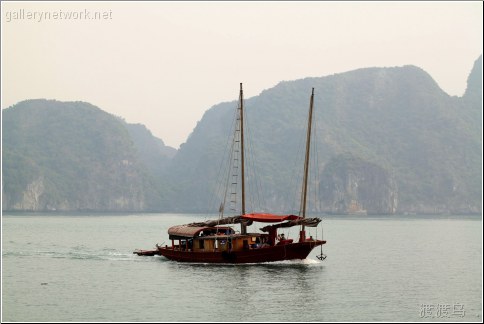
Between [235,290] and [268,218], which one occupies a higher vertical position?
[268,218]

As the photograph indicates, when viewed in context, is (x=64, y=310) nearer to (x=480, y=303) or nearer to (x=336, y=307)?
(x=336, y=307)

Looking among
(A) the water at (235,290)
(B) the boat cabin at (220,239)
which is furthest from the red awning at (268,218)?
(A) the water at (235,290)

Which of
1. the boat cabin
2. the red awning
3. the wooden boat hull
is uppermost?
the red awning

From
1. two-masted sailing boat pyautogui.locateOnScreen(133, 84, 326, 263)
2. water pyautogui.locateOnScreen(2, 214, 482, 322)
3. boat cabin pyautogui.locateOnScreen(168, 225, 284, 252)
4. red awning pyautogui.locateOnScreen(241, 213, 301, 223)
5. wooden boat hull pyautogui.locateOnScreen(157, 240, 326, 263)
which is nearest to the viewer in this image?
water pyautogui.locateOnScreen(2, 214, 482, 322)

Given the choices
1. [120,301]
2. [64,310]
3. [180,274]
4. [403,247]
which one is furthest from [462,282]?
[403,247]

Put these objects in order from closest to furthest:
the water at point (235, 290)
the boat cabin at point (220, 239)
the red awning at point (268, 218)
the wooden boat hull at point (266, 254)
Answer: the water at point (235, 290)
the wooden boat hull at point (266, 254)
the red awning at point (268, 218)
the boat cabin at point (220, 239)

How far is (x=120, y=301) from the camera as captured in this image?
49.6 meters

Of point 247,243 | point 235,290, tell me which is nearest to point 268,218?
point 247,243

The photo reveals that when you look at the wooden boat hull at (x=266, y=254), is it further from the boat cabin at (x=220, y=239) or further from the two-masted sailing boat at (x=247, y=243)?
the boat cabin at (x=220, y=239)

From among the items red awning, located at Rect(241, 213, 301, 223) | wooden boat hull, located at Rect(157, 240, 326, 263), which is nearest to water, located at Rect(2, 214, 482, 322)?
wooden boat hull, located at Rect(157, 240, 326, 263)

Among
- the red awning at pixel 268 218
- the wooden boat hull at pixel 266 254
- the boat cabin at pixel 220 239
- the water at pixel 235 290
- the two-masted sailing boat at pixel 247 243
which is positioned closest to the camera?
the water at pixel 235 290

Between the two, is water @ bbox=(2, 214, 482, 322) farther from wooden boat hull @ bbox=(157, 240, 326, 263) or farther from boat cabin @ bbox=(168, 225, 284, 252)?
boat cabin @ bbox=(168, 225, 284, 252)

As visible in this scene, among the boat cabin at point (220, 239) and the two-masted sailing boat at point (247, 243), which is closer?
the two-masted sailing boat at point (247, 243)

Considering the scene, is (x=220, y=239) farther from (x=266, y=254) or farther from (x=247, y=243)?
(x=266, y=254)
